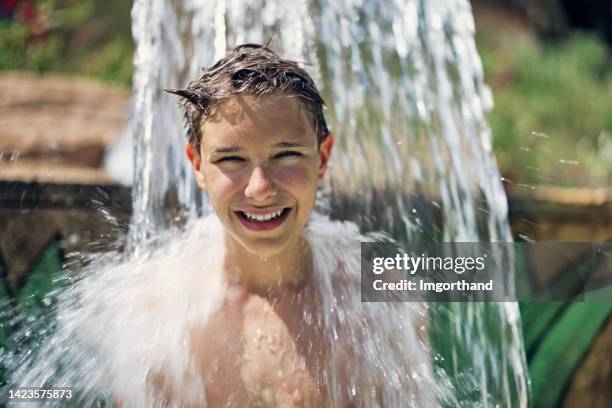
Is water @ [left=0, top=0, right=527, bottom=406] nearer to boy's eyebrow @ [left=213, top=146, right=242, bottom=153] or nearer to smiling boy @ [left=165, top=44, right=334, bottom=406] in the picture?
smiling boy @ [left=165, top=44, right=334, bottom=406]

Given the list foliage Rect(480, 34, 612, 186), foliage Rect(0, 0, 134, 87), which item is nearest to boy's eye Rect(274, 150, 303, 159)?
foliage Rect(480, 34, 612, 186)

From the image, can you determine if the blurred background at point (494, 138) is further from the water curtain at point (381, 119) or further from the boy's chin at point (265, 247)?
the boy's chin at point (265, 247)

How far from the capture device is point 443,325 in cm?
143

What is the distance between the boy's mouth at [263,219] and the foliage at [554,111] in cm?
146

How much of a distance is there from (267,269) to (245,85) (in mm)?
320

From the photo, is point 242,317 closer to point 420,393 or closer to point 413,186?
point 420,393

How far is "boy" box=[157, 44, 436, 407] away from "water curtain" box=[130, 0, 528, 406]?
0.34m

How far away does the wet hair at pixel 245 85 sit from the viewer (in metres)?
1.11

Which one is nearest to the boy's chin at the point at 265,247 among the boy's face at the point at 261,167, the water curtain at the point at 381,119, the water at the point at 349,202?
the boy's face at the point at 261,167

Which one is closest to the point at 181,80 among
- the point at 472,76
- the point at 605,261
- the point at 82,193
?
the point at 82,193

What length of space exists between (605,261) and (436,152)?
45 cm

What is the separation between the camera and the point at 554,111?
3.42 m

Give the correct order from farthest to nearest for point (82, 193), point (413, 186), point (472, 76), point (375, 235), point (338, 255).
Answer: point (472, 76) → point (413, 186) → point (82, 193) → point (375, 235) → point (338, 255)

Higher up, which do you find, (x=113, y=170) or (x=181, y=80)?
(x=181, y=80)
